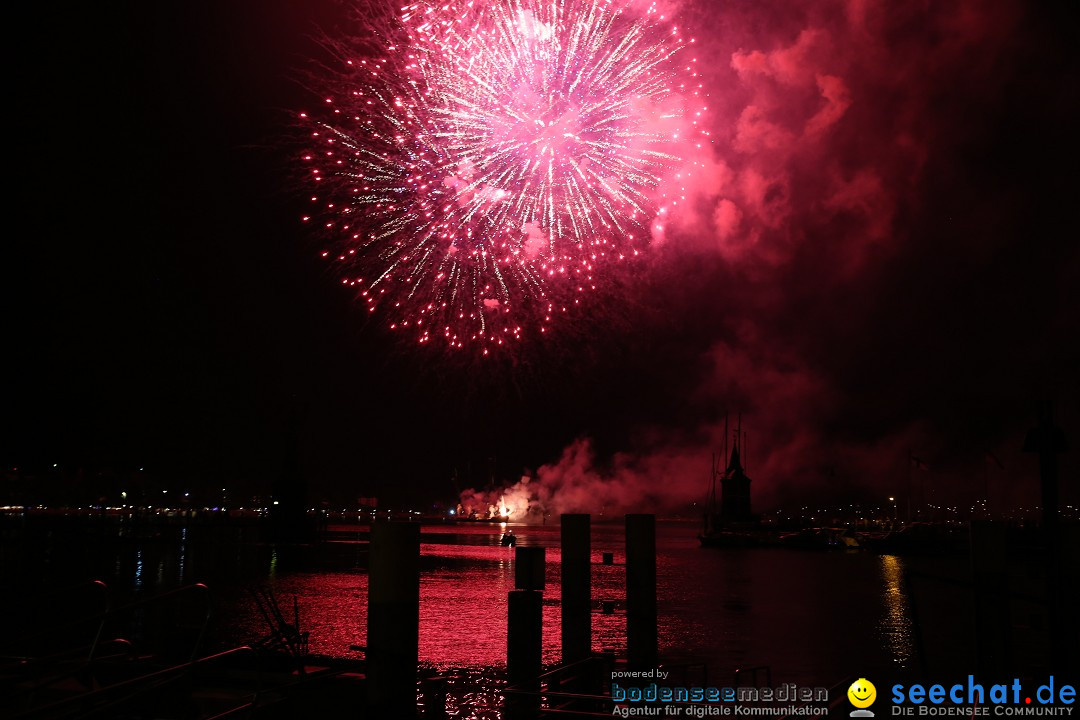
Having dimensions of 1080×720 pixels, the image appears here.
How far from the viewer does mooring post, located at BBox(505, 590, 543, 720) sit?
549 inches

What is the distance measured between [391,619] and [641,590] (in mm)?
9891

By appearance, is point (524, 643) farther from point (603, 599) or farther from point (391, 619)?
point (603, 599)

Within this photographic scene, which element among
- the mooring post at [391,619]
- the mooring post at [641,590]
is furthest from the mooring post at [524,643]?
the mooring post at [391,619]

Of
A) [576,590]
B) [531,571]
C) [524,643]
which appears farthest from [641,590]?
[524,643]

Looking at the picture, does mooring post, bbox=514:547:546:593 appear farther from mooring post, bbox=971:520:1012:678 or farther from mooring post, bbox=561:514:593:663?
mooring post, bbox=971:520:1012:678

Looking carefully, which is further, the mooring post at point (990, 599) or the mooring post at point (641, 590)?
the mooring post at point (641, 590)

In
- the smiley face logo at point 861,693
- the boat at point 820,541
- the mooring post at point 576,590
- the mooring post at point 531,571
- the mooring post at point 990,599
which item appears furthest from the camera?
the boat at point 820,541

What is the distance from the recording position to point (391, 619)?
8742 mm

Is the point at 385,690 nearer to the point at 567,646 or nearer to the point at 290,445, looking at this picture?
the point at 567,646

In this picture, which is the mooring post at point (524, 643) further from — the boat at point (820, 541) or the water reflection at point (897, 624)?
the boat at point (820, 541)

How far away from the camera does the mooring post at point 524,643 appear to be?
1394 cm

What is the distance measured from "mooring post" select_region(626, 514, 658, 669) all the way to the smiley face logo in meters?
9.69

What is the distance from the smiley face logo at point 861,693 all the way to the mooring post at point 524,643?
6.77 meters

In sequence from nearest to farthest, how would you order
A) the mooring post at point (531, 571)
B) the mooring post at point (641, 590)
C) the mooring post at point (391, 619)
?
1. the mooring post at point (391, 619)
2. the mooring post at point (531, 571)
3. the mooring post at point (641, 590)
